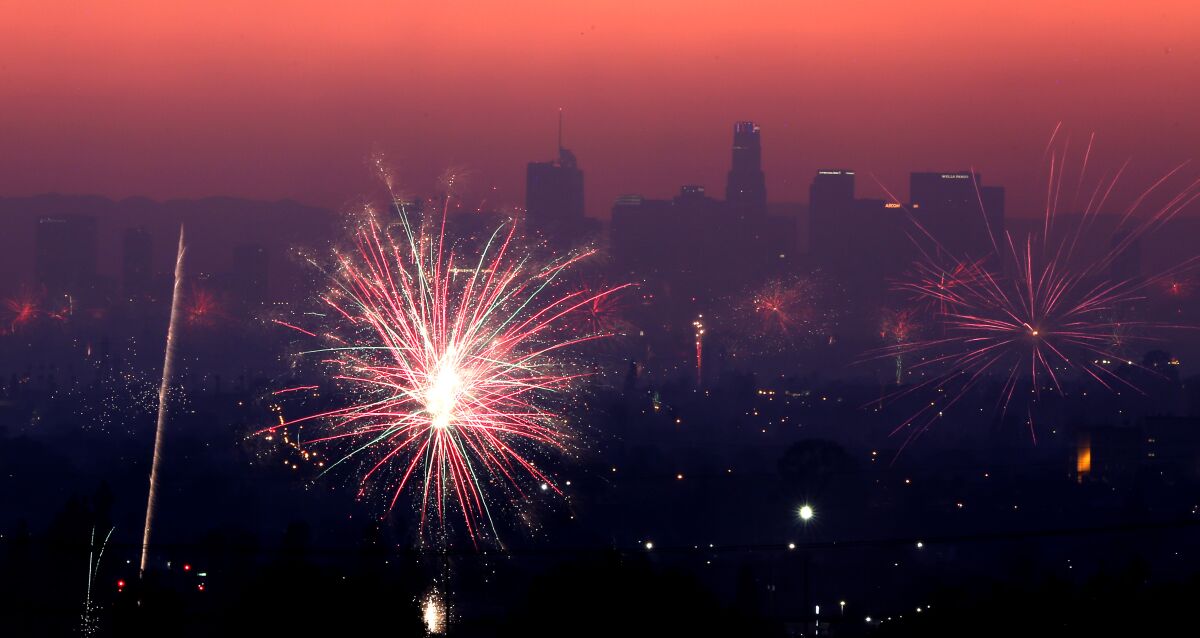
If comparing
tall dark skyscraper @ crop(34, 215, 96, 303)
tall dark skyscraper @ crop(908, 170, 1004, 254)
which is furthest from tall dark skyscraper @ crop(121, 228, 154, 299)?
tall dark skyscraper @ crop(908, 170, 1004, 254)

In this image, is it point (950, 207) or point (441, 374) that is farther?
point (950, 207)

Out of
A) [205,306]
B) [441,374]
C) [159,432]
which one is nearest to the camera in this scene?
[441,374]

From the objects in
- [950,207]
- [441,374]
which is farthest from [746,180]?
[441,374]

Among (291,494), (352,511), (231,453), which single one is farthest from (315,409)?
(352,511)

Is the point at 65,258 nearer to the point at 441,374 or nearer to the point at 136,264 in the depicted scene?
the point at 136,264

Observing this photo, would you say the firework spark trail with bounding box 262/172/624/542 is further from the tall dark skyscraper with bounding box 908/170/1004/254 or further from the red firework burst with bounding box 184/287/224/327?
the tall dark skyscraper with bounding box 908/170/1004/254

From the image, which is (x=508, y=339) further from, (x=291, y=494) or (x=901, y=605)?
(x=901, y=605)
